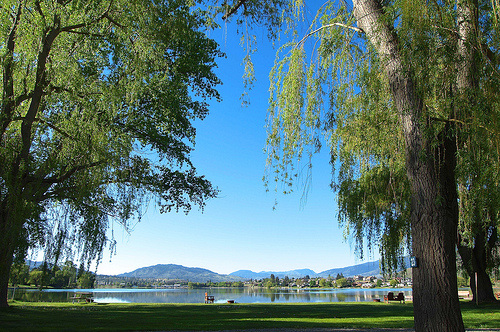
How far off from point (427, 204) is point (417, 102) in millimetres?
1303

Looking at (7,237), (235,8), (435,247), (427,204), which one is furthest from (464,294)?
(7,237)

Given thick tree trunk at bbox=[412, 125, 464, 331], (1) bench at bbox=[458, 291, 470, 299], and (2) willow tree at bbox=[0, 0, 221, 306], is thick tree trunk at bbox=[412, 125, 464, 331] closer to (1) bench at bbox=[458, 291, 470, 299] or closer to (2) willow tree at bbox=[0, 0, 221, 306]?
(2) willow tree at bbox=[0, 0, 221, 306]

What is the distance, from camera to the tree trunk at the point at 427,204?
4.48 meters

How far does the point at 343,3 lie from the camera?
6039mm

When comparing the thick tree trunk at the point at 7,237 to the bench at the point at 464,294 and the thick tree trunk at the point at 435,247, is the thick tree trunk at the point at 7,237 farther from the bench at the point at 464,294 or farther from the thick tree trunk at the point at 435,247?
the bench at the point at 464,294

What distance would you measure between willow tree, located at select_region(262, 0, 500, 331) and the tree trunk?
0.01 metres

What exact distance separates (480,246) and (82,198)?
19218mm

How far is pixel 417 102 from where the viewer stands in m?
4.51

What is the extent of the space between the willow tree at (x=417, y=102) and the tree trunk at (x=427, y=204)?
1 centimetres

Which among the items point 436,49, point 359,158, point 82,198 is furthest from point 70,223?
point 436,49

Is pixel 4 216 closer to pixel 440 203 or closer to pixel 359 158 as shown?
pixel 359 158

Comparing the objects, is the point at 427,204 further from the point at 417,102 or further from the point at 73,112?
the point at 73,112

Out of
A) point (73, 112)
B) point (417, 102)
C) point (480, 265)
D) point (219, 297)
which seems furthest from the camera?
point (219, 297)

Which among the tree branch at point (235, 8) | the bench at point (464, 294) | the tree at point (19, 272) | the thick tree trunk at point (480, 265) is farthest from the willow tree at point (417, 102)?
the bench at point (464, 294)
